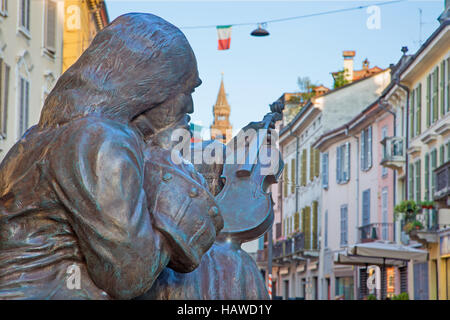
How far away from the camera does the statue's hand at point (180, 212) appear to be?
164 cm

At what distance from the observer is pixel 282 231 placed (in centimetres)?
5712

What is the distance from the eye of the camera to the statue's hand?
1.64 meters

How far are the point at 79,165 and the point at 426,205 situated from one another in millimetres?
27369

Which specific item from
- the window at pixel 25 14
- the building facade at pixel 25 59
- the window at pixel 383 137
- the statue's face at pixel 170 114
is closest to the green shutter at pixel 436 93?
the window at pixel 383 137

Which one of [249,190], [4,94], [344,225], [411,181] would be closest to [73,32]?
[4,94]

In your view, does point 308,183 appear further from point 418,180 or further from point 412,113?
point 418,180

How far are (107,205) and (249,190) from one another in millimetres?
600

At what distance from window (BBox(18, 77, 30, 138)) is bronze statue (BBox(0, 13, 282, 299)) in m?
19.0

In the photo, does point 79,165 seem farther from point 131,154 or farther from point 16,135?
point 16,135

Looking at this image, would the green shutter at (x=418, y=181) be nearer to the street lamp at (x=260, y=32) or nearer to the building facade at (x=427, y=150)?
the building facade at (x=427, y=150)

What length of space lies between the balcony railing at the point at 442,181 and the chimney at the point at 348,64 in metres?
18.4

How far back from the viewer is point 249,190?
209 centimetres

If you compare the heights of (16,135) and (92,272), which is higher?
(16,135)

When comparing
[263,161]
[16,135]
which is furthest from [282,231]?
[263,161]
